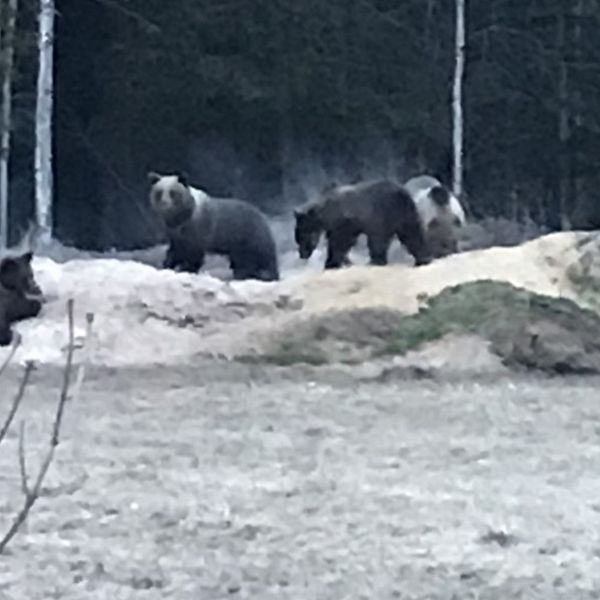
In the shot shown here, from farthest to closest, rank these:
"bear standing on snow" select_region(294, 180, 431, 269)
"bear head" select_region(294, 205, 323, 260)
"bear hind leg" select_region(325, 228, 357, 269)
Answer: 1. "bear head" select_region(294, 205, 323, 260)
2. "bear hind leg" select_region(325, 228, 357, 269)
3. "bear standing on snow" select_region(294, 180, 431, 269)

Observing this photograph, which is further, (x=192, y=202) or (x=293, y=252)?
(x=293, y=252)

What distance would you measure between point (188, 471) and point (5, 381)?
361 centimetres

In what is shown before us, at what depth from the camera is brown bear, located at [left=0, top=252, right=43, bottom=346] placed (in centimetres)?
1180

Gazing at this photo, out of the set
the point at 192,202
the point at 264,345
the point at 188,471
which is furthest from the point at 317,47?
the point at 188,471

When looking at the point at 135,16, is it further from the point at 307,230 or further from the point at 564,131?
the point at 307,230

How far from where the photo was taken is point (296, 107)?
23.9 meters

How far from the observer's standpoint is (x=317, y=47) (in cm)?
2384

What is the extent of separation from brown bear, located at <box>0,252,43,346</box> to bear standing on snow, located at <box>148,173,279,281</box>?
422 centimetres

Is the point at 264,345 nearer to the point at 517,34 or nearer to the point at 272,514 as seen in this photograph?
the point at 272,514

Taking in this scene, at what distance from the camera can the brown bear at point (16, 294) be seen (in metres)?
11.8

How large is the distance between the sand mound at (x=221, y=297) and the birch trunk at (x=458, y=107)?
10338mm

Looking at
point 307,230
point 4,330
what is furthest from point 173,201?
point 4,330

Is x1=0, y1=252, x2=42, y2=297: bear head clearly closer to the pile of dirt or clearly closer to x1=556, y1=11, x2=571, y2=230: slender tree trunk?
the pile of dirt

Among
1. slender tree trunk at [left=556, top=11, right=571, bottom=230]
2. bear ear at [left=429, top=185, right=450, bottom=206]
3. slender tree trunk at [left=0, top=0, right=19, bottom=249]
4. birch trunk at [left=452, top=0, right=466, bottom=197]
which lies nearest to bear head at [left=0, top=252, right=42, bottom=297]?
bear ear at [left=429, top=185, right=450, bottom=206]
